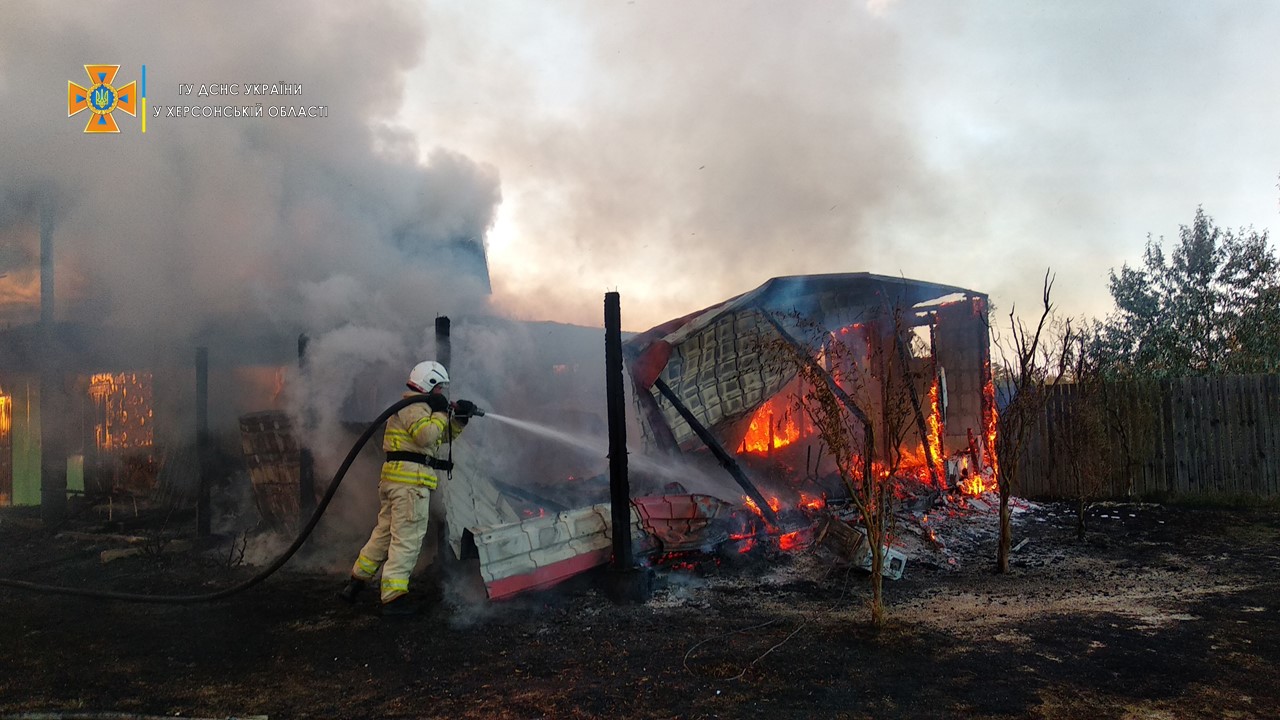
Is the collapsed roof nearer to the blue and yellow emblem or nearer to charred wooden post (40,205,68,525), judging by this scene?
the blue and yellow emblem

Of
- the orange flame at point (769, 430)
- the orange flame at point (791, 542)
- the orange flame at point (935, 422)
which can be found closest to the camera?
the orange flame at point (791, 542)

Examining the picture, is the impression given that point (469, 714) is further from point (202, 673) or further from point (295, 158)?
point (295, 158)

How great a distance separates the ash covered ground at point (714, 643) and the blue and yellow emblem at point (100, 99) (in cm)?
629

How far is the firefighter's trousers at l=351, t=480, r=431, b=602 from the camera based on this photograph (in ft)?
18.3

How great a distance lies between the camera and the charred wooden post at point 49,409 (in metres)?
10.7

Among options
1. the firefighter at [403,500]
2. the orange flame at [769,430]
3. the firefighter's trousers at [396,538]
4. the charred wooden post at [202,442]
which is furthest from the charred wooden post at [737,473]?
the charred wooden post at [202,442]

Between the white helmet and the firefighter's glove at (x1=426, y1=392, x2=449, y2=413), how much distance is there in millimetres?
169

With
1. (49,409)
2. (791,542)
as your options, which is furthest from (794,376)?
(49,409)

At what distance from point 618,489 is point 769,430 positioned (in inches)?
258

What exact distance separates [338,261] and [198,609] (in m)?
5.70

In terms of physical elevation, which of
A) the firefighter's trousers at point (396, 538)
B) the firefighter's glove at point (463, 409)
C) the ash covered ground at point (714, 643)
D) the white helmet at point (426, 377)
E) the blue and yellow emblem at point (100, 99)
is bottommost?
the ash covered ground at point (714, 643)

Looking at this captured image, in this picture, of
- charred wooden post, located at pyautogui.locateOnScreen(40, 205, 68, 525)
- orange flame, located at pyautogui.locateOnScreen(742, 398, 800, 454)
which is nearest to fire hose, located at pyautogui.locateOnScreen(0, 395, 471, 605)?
→ charred wooden post, located at pyautogui.locateOnScreen(40, 205, 68, 525)

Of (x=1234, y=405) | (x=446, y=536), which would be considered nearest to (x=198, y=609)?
(x=446, y=536)

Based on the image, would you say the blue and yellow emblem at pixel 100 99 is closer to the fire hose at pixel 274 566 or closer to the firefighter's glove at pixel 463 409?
the fire hose at pixel 274 566
